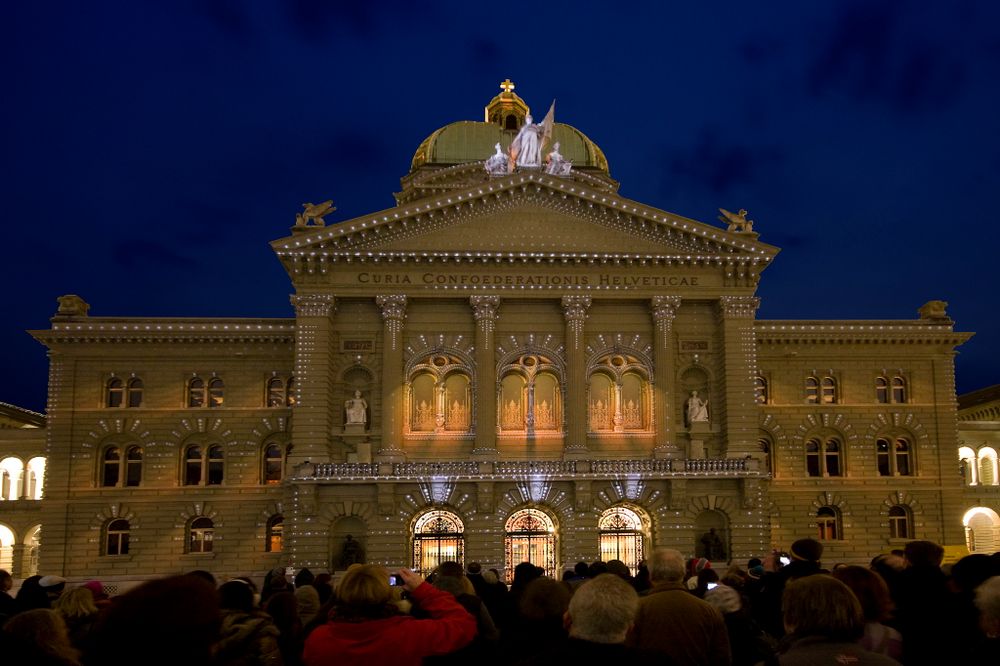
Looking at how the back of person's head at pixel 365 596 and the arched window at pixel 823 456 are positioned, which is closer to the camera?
the back of person's head at pixel 365 596

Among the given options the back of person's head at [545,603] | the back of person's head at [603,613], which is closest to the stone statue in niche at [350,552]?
the back of person's head at [545,603]

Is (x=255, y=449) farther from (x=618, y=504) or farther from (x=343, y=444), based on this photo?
(x=618, y=504)

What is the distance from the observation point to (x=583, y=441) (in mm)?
45344

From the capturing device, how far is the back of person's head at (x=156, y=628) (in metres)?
4.59

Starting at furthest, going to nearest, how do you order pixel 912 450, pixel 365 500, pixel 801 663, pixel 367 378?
pixel 912 450 → pixel 367 378 → pixel 365 500 → pixel 801 663

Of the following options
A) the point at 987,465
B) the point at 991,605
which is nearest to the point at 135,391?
the point at 987,465

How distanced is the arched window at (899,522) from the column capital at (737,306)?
46.1 ft

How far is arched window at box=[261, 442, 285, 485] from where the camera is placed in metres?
49.6

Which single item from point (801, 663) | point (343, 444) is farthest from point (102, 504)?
point (801, 663)

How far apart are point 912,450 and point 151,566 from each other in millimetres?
40166

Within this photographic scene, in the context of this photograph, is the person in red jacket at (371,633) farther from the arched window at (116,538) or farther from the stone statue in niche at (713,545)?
the arched window at (116,538)

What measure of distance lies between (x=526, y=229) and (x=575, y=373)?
733cm

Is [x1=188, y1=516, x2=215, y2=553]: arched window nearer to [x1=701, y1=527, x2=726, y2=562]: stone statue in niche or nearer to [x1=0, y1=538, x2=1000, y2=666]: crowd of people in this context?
[x1=701, y1=527, x2=726, y2=562]: stone statue in niche

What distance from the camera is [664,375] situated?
152 feet
